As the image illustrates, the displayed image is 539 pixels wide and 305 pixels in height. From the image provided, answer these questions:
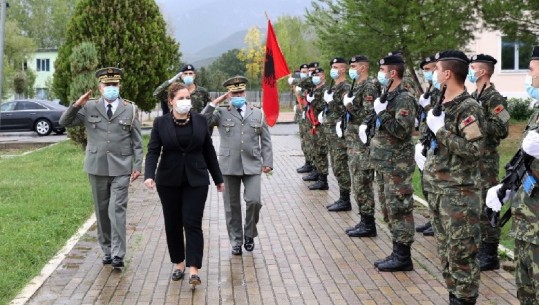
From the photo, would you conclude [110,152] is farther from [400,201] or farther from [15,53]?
[15,53]

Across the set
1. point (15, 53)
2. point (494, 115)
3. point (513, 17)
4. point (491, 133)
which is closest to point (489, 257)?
point (491, 133)

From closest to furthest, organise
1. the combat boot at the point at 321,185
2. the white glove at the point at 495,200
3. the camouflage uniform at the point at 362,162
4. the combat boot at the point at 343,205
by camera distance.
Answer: the white glove at the point at 495,200
the camouflage uniform at the point at 362,162
the combat boot at the point at 343,205
the combat boot at the point at 321,185

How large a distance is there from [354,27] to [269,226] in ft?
35.0

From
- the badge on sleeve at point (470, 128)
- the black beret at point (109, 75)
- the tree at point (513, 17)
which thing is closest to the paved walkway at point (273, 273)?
the badge on sleeve at point (470, 128)

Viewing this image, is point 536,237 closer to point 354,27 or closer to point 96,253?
point 96,253

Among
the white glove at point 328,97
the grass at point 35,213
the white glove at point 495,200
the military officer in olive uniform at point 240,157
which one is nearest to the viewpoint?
the white glove at point 495,200

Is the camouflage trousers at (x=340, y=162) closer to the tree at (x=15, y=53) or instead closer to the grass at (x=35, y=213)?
the grass at (x=35, y=213)

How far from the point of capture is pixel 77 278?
692 cm

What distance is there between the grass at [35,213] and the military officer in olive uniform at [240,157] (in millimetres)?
2087

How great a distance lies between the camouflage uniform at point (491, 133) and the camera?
6.70 meters

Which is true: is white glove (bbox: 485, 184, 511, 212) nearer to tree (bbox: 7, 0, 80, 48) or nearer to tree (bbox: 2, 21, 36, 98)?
tree (bbox: 2, 21, 36, 98)

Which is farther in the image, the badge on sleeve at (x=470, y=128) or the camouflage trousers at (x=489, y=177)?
the camouflage trousers at (x=489, y=177)

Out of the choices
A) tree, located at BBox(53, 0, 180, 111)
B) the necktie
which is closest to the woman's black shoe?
the necktie

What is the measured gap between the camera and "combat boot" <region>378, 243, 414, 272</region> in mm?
7043
